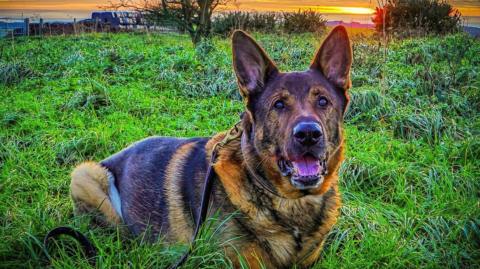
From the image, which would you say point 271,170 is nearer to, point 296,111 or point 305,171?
point 305,171

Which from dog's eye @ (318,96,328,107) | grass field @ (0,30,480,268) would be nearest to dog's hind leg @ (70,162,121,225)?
grass field @ (0,30,480,268)

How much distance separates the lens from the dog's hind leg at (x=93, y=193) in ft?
9.82

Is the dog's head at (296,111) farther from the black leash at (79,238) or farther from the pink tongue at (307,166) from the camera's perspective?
the black leash at (79,238)

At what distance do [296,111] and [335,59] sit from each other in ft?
1.68

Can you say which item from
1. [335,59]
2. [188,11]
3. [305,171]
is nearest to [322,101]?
[335,59]

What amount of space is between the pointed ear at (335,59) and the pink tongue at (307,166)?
605 millimetres

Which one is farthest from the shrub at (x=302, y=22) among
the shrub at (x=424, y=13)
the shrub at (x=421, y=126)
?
the shrub at (x=421, y=126)

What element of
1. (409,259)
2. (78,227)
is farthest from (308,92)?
(78,227)

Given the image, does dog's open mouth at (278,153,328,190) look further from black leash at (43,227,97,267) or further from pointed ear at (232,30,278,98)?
black leash at (43,227,97,267)

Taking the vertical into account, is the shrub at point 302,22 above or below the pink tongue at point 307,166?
above

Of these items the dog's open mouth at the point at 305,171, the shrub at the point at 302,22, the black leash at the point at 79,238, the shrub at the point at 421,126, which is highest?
the shrub at the point at 302,22

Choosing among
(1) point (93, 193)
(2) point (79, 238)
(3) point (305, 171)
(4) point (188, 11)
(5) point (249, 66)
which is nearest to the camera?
(3) point (305, 171)

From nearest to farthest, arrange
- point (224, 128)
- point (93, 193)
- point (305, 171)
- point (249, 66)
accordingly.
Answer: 1. point (305, 171)
2. point (249, 66)
3. point (93, 193)
4. point (224, 128)

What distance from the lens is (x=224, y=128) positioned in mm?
5316
